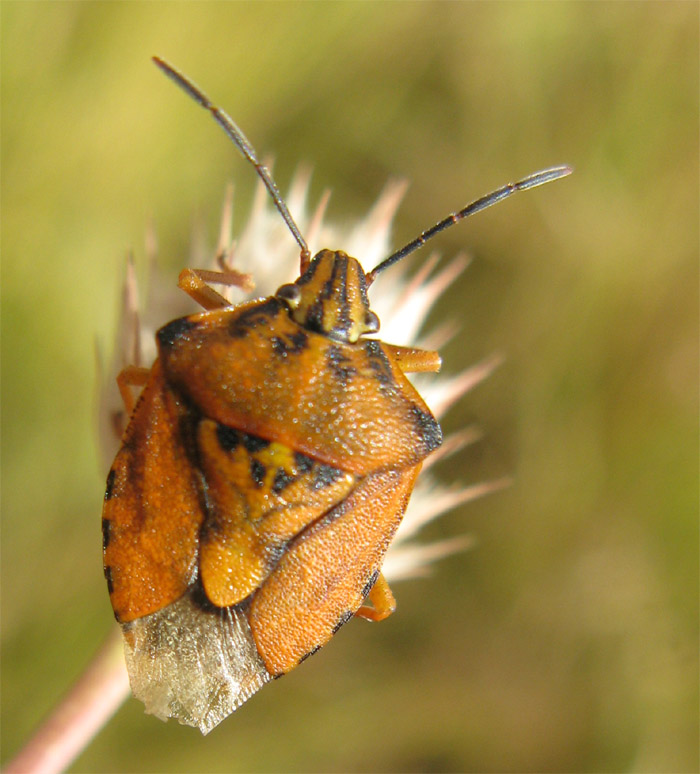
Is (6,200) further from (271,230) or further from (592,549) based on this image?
(592,549)

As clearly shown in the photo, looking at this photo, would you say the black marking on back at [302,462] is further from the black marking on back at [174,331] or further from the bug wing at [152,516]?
the black marking on back at [174,331]

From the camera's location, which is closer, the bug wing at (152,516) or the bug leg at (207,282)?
the bug wing at (152,516)

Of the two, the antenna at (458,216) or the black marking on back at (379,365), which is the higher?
the antenna at (458,216)

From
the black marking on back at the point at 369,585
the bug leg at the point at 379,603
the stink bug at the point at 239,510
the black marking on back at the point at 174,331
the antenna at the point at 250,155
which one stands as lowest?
the bug leg at the point at 379,603

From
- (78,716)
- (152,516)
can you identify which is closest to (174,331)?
(152,516)

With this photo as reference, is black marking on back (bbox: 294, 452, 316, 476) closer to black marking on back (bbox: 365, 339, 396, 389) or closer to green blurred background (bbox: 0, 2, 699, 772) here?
black marking on back (bbox: 365, 339, 396, 389)

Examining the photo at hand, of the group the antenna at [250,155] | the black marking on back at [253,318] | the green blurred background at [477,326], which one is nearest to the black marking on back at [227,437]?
the black marking on back at [253,318]

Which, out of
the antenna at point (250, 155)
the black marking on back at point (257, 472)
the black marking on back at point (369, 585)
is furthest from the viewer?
the antenna at point (250, 155)
